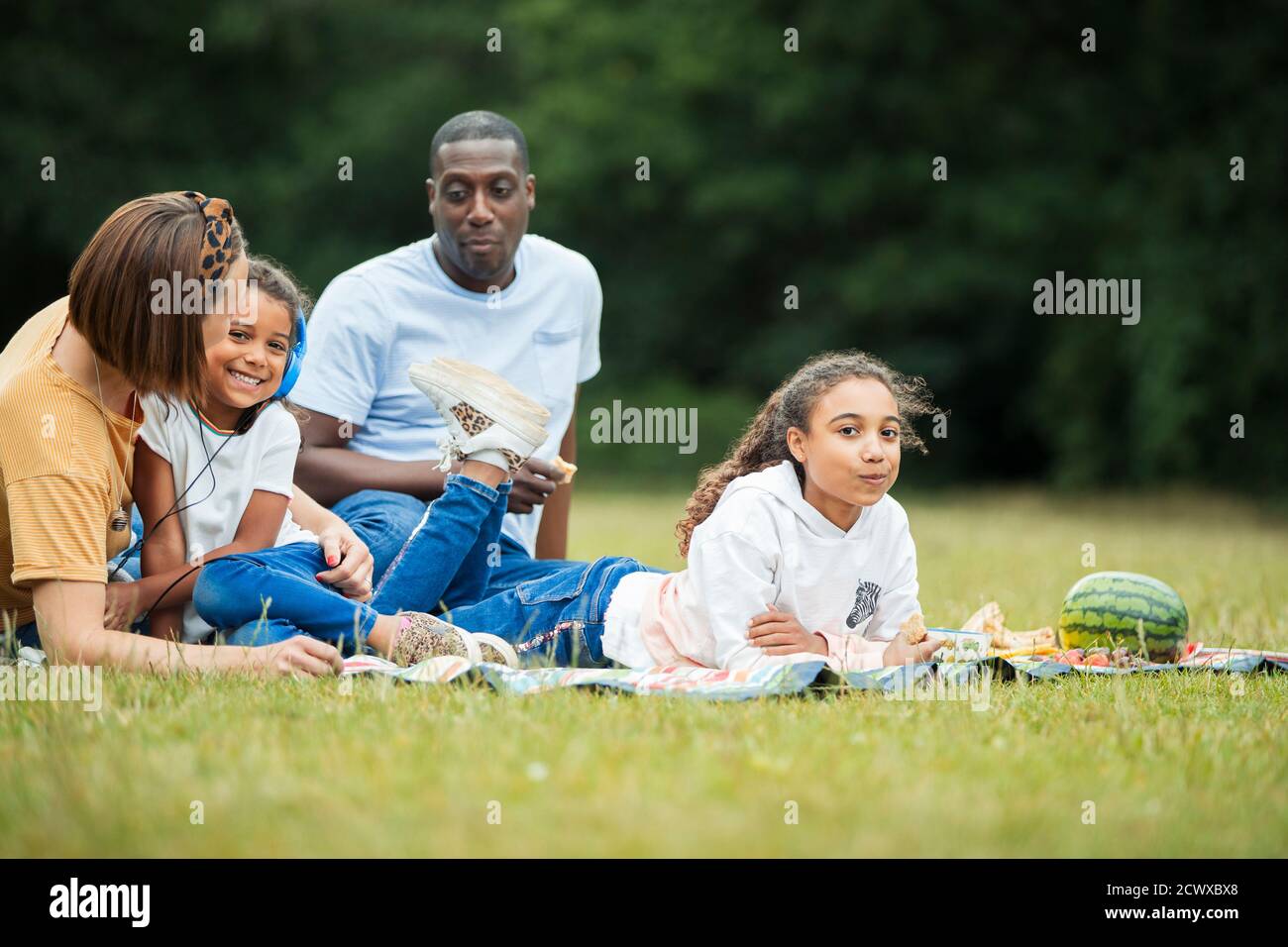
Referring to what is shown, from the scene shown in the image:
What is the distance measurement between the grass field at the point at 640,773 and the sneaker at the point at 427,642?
0.44m

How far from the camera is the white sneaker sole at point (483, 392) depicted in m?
4.53

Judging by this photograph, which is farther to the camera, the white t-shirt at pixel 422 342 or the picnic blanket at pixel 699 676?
the white t-shirt at pixel 422 342

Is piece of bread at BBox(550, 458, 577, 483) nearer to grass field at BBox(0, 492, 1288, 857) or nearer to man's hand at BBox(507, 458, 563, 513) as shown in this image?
man's hand at BBox(507, 458, 563, 513)

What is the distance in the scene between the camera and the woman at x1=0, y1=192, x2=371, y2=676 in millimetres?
3607

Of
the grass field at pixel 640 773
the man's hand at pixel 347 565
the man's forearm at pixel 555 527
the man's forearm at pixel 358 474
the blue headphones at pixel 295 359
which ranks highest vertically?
the blue headphones at pixel 295 359

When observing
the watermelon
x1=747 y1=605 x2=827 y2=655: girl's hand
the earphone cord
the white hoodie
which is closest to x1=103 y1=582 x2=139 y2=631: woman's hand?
the earphone cord

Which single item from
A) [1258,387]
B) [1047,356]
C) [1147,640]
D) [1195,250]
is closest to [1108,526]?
[1258,387]

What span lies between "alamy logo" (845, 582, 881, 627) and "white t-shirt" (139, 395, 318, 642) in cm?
194

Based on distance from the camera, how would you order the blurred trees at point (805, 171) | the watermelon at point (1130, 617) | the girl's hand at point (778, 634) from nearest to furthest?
the girl's hand at point (778, 634)
the watermelon at point (1130, 617)
the blurred trees at point (805, 171)

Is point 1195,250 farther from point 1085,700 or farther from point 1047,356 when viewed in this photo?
point 1085,700

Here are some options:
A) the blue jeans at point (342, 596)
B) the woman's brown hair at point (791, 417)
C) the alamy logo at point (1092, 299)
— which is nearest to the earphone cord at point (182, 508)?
the blue jeans at point (342, 596)
